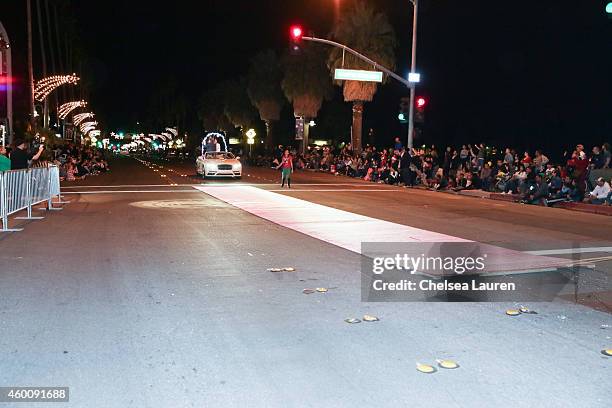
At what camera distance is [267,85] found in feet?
232

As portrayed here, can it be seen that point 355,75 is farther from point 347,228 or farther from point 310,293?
point 310,293

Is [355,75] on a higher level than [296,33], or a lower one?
lower

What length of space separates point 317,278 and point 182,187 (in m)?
19.3

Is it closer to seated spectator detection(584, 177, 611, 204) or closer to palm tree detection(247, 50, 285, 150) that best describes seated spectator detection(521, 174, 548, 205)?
seated spectator detection(584, 177, 611, 204)

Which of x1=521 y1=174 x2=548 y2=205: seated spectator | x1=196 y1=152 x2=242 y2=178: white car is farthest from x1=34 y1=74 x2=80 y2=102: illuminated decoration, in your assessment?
x1=521 y1=174 x2=548 y2=205: seated spectator

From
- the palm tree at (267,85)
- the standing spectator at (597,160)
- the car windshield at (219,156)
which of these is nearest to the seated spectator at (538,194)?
the standing spectator at (597,160)

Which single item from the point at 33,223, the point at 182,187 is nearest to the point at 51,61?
the point at 182,187

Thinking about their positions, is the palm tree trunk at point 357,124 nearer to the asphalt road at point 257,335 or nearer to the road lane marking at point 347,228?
the road lane marking at point 347,228

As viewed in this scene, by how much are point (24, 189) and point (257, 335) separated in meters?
10.7

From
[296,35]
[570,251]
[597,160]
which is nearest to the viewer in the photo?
[570,251]

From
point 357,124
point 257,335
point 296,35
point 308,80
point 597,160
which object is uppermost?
point 308,80

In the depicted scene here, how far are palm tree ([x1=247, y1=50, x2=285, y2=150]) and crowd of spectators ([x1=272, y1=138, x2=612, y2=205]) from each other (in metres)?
33.3

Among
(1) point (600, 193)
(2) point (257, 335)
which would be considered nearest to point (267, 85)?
(1) point (600, 193)

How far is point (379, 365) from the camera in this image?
5410 mm
